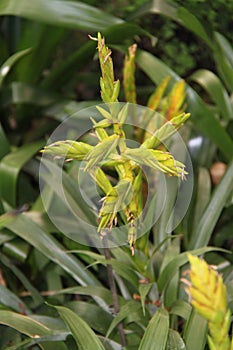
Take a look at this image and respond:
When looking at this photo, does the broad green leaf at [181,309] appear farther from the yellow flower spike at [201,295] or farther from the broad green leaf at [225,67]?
the broad green leaf at [225,67]

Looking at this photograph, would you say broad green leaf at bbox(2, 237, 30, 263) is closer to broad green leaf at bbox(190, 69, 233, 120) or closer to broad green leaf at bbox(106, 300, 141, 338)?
broad green leaf at bbox(106, 300, 141, 338)

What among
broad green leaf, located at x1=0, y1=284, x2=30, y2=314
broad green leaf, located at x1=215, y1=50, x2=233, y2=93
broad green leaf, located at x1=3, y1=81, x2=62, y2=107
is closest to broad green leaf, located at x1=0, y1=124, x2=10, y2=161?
broad green leaf, located at x1=3, y1=81, x2=62, y2=107

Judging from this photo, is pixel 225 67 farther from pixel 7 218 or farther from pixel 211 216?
pixel 7 218

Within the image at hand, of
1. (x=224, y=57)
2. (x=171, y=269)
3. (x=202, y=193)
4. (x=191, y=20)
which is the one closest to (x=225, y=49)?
(x=224, y=57)

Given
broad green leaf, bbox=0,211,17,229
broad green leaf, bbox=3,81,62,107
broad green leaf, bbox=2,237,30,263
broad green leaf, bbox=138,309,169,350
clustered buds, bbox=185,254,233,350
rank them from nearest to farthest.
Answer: clustered buds, bbox=185,254,233,350 < broad green leaf, bbox=138,309,169,350 < broad green leaf, bbox=0,211,17,229 < broad green leaf, bbox=2,237,30,263 < broad green leaf, bbox=3,81,62,107

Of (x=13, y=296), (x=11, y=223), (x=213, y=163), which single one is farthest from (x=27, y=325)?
(x=213, y=163)

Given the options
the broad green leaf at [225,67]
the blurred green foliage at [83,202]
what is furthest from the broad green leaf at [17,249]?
the broad green leaf at [225,67]

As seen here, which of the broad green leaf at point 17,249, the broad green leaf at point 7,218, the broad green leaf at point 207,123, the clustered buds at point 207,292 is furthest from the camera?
the broad green leaf at point 207,123
